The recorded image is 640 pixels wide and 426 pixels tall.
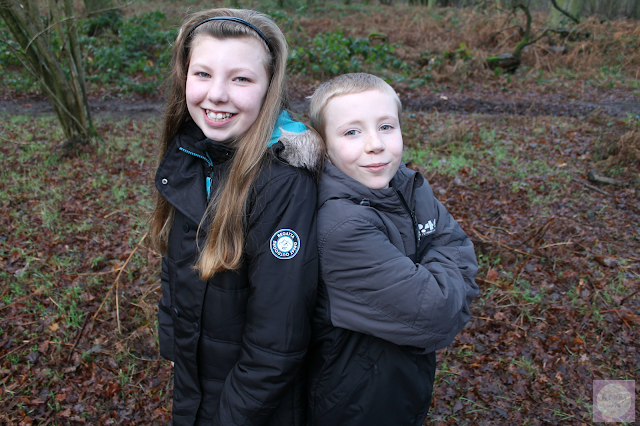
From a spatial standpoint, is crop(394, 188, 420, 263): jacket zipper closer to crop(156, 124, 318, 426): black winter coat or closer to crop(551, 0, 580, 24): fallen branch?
crop(156, 124, 318, 426): black winter coat

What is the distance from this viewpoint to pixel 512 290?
374 centimetres

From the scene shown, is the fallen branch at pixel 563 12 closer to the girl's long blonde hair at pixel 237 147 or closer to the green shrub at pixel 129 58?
the green shrub at pixel 129 58

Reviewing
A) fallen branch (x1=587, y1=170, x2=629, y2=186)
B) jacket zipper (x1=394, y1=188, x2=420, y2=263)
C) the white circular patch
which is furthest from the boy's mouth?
fallen branch (x1=587, y1=170, x2=629, y2=186)

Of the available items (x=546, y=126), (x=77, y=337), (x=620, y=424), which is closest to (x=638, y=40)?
(x=546, y=126)

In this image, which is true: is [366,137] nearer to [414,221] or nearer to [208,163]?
[414,221]

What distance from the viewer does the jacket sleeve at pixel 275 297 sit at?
4.44 ft

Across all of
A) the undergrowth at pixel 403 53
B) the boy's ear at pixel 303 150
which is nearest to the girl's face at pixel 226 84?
the boy's ear at pixel 303 150

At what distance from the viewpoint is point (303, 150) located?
4.75 ft

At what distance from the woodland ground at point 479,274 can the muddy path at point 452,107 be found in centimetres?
98

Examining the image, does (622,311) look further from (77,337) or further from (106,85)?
(106,85)

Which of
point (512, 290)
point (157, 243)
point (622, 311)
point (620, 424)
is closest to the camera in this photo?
point (157, 243)

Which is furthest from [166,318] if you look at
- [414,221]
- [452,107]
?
[452,107]

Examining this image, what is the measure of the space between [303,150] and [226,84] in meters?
0.38

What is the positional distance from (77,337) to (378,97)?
314 centimetres
